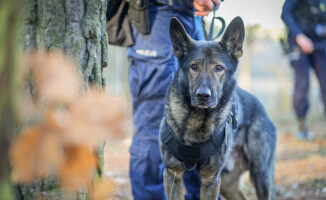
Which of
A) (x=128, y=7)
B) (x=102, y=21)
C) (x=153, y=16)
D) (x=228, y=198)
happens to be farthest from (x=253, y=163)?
(x=102, y=21)

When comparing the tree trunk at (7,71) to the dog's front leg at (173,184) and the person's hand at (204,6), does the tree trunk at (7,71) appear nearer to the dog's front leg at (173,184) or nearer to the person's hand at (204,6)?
the dog's front leg at (173,184)

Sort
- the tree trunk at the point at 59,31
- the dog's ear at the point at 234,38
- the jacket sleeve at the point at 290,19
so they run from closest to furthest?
the tree trunk at the point at 59,31 → the dog's ear at the point at 234,38 → the jacket sleeve at the point at 290,19

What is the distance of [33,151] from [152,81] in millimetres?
2315

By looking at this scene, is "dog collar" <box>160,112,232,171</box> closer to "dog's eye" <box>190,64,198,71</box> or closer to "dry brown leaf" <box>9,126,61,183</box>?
"dog's eye" <box>190,64,198,71</box>

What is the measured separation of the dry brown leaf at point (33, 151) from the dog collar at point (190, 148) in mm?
1913

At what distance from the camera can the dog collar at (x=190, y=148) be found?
286 cm

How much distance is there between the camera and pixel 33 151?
1.02m

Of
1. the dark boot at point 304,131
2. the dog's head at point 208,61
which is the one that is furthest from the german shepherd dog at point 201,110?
the dark boot at point 304,131

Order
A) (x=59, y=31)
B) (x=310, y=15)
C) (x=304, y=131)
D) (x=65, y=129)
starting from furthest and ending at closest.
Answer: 1. (x=304, y=131)
2. (x=310, y=15)
3. (x=59, y=31)
4. (x=65, y=129)

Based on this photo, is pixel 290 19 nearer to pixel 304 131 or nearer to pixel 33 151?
pixel 304 131

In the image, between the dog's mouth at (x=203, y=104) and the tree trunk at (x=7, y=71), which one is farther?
the dog's mouth at (x=203, y=104)

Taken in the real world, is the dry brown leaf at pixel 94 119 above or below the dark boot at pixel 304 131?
above

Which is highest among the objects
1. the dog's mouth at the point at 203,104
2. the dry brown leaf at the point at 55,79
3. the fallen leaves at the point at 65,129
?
the dry brown leaf at the point at 55,79

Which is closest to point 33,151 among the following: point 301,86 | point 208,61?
point 208,61
